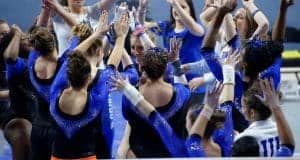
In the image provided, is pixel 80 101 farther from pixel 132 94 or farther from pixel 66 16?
pixel 66 16

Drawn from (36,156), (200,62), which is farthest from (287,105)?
(36,156)

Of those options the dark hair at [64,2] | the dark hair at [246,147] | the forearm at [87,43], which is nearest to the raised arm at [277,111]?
the dark hair at [246,147]

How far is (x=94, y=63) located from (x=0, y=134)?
1021mm

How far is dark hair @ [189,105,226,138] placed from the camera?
2418 mm

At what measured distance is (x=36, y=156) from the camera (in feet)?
8.87

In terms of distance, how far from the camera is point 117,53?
264 centimetres

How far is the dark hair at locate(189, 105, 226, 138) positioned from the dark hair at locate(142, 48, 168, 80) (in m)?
0.20

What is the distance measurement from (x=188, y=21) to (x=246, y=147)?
0.96 metres

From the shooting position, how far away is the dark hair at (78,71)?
2277mm

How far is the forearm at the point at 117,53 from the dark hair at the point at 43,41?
25cm

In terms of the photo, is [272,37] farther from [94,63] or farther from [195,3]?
[94,63]

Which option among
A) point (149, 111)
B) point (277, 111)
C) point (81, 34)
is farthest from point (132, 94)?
point (277, 111)

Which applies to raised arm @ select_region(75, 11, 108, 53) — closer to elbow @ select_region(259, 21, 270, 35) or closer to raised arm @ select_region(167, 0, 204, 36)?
raised arm @ select_region(167, 0, 204, 36)

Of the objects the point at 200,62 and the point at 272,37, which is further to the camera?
the point at 200,62
